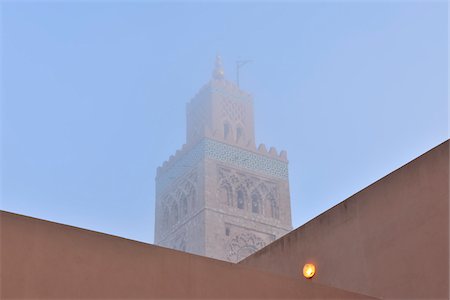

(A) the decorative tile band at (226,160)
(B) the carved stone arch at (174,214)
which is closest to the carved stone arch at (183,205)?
(B) the carved stone arch at (174,214)

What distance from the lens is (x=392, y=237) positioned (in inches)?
199

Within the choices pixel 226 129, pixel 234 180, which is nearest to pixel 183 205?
pixel 234 180

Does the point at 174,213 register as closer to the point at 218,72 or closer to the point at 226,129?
the point at 226,129

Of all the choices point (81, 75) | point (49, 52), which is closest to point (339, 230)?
point (81, 75)

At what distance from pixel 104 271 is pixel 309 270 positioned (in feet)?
8.02

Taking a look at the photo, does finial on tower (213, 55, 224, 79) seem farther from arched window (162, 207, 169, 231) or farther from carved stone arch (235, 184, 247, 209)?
arched window (162, 207, 169, 231)

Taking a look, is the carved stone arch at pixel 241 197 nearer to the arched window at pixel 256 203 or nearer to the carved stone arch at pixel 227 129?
the arched window at pixel 256 203

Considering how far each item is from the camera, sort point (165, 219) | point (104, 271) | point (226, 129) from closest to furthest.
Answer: point (104, 271)
point (165, 219)
point (226, 129)

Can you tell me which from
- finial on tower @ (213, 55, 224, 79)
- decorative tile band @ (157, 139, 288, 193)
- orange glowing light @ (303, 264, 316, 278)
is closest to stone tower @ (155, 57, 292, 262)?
decorative tile band @ (157, 139, 288, 193)

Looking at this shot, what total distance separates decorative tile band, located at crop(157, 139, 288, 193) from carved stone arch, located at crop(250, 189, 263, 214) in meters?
0.87

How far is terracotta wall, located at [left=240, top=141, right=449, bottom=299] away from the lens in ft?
15.5

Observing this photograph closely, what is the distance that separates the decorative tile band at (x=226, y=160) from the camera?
89.3ft

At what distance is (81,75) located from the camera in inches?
3339

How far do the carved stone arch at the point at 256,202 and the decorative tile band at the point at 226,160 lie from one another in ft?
2.86
